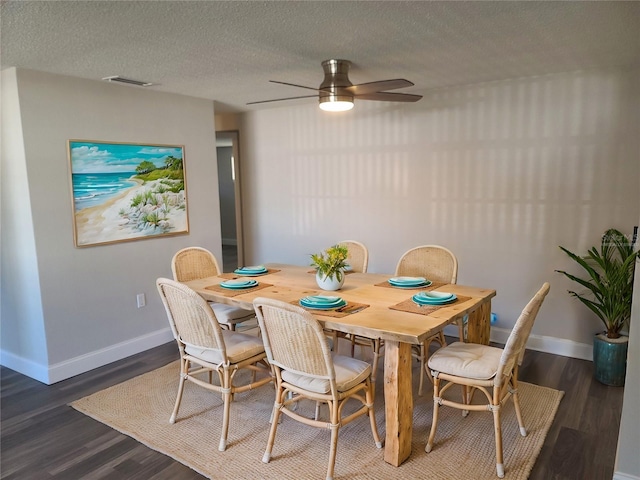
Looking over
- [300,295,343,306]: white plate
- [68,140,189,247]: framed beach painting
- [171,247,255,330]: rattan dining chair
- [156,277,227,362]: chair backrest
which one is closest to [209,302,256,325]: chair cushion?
[171,247,255,330]: rattan dining chair

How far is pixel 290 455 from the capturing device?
240 centimetres

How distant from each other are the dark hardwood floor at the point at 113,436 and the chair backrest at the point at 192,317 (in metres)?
0.62

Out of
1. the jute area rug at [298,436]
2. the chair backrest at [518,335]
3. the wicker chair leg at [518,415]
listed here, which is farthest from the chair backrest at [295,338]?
the wicker chair leg at [518,415]

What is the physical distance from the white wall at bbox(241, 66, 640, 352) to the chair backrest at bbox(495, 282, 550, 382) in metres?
1.64

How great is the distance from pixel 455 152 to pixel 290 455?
2.83m

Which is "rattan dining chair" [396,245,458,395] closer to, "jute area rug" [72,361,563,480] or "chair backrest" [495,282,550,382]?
"jute area rug" [72,361,563,480]

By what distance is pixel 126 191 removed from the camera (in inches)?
147

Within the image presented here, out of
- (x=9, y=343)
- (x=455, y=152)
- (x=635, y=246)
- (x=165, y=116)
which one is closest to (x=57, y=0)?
(x=165, y=116)

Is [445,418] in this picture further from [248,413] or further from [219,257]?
[219,257]

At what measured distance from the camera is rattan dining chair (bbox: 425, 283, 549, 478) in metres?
2.14

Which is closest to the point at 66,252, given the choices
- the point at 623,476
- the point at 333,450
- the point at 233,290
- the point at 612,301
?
the point at 233,290

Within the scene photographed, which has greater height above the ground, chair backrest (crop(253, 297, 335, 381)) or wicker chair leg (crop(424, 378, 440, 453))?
chair backrest (crop(253, 297, 335, 381))

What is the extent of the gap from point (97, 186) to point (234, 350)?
6.18 feet

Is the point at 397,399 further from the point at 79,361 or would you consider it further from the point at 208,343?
the point at 79,361
